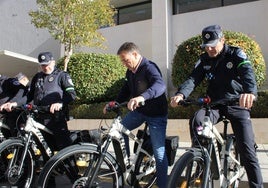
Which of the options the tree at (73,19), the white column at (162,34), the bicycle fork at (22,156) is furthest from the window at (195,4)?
the bicycle fork at (22,156)

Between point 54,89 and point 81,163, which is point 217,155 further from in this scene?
point 54,89

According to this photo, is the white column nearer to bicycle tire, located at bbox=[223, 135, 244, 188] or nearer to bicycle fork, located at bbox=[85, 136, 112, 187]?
bicycle tire, located at bbox=[223, 135, 244, 188]

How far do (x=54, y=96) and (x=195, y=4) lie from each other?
1005cm

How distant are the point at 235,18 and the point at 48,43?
9.00 meters

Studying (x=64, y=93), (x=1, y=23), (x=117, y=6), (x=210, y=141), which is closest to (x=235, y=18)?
(x=117, y=6)

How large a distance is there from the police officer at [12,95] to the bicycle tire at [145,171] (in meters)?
2.22

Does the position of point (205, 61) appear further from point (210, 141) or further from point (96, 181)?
point (96, 181)

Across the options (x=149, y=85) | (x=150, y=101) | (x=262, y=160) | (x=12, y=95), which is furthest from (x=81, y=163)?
(x=262, y=160)

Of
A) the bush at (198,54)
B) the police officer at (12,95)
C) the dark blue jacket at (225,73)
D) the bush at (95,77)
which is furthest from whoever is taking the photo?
the bush at (95,77)

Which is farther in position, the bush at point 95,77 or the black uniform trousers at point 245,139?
the bush at point 95,77

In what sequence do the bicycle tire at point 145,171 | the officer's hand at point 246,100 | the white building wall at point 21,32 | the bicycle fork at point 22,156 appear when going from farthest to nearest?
the white building wall at point 21,32
the bicycle fork at point 22,156
the bicycle tire at point 145,171
the officer's hand at point 246,100

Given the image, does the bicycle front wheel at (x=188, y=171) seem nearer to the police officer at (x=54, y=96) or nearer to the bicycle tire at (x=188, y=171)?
the bicycle tire at (x=188, y=171)

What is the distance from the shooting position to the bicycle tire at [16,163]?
15.0ft

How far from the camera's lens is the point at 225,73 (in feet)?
12.7
